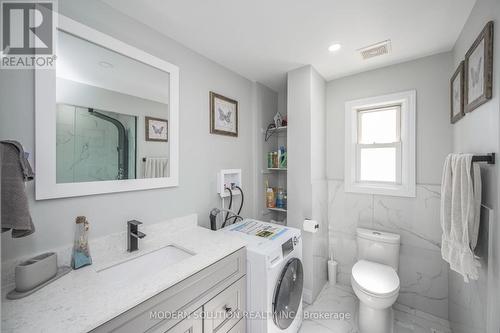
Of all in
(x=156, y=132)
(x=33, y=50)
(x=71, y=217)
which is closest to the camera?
(x=33, y=50)

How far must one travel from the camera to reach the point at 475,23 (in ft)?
3.97

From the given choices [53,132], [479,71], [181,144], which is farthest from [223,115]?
[479,71]

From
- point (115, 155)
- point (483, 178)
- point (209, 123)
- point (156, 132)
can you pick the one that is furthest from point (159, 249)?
point (483, 178)

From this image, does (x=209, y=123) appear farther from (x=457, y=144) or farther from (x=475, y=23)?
(x=457, y=144)

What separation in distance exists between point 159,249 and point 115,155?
2.22ft

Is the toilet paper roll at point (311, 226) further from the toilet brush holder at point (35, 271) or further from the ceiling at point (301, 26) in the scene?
the toilet brush holder at point (35, 271)

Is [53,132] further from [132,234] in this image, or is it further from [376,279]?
[376,279]

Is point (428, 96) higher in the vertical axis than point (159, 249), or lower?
higher

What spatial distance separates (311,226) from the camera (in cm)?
190

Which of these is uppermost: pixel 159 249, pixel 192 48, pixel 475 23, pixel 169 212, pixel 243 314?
pixel 192 48

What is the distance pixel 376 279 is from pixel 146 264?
1754 mm

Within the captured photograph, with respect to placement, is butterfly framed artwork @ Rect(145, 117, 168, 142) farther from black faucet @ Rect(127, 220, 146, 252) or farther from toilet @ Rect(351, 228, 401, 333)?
toilet @ Rect(351, 228, 401, 333)

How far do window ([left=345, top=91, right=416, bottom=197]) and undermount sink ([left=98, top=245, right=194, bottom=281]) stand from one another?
1.83 metres

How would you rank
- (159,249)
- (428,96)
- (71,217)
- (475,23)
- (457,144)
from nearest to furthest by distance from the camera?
(71,217), (475,23), (159,249), (457,144), (428,96)
